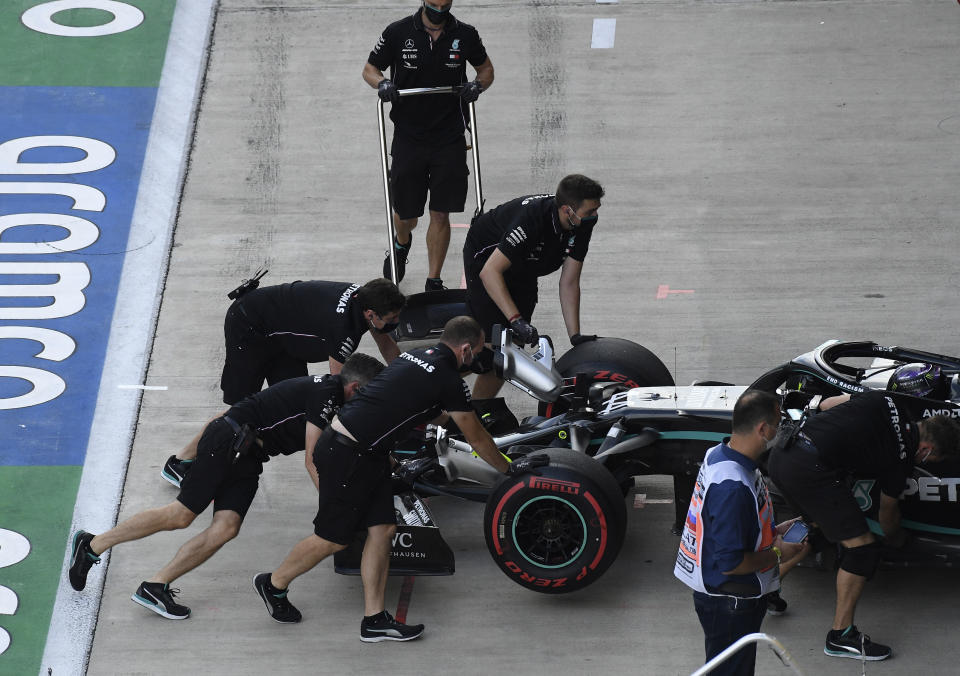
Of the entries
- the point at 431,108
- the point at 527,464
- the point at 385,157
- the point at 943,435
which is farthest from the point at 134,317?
the point at 943,435

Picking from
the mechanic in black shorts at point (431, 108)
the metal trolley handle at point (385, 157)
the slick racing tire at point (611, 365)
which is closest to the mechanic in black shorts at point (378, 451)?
the slick racing tire at point (611, 365)

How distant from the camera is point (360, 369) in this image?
6504 millimetres

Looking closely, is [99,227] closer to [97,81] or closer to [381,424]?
[97,81]

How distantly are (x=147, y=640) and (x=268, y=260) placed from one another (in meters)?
3.76

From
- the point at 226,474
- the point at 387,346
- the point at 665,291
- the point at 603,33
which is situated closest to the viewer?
the point at 226,474

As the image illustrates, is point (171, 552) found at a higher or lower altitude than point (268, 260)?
lower

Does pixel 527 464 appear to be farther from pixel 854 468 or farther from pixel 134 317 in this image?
pixel 134 317

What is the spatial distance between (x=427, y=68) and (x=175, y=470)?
3198 millimetres

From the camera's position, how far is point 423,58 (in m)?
8.75

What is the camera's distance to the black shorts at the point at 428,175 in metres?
8.91

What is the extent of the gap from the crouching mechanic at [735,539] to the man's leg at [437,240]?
412 centimetres

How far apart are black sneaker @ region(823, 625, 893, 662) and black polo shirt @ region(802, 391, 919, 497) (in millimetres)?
691

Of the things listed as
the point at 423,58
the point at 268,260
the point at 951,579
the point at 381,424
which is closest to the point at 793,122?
the point at 423,58

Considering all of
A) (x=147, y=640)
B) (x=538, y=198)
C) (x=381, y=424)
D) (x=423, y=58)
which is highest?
(x=423, y=58)
